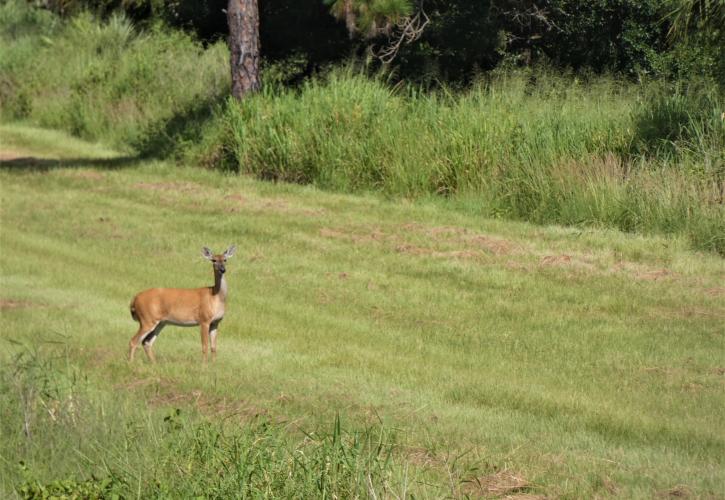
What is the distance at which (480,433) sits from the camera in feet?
27.4

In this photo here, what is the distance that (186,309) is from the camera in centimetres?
1018

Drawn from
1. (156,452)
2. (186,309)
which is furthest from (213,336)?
(156,452)

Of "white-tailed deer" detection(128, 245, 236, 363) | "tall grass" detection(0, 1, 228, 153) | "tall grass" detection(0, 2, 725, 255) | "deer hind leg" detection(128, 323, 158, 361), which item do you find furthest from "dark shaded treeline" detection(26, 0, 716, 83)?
"deer hind leg" detection(128, 323, 158, 361)

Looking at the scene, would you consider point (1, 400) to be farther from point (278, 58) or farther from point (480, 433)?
point (278, 58)

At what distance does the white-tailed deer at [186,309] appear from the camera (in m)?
10.1

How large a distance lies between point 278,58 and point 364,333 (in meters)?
17.3

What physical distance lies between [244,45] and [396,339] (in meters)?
11.4

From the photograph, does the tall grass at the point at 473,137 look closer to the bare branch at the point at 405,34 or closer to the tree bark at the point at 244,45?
the tree bark at the point at 244,45

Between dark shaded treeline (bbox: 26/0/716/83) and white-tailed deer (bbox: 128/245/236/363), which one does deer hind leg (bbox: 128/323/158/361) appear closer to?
white-tailed deer (bbox: 128/245/236/363)

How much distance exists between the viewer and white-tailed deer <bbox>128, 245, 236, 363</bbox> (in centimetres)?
1013

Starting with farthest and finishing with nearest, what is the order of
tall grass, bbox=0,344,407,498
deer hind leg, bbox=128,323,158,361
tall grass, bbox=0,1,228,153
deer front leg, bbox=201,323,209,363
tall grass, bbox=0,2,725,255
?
tall grass, bbox=0,1,228,153 → tall grass, bbox=0,2,725,255 → deer hind leg, bbox=128,323,158,361 → deer front leg, bbox=201,323,209,363 → tall grass, bbox=0,344,407,498

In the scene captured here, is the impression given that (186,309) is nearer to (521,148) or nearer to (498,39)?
(521,148)

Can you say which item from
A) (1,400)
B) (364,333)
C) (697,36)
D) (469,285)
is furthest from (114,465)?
(697,36)

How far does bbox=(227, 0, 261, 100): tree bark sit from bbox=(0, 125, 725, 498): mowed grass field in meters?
3.32
